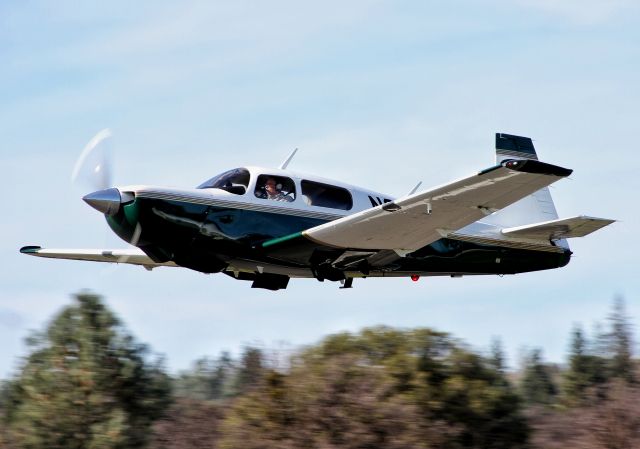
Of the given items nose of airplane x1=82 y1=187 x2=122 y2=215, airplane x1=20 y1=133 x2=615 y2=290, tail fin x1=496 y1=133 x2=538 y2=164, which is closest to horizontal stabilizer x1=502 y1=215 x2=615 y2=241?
airplane x1=20 y1=133 x2=615 y2=290

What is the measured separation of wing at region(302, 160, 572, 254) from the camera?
1252 centimetres

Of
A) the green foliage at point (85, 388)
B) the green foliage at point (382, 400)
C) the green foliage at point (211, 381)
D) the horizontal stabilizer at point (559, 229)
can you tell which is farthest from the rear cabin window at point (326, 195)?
the green foliage at point (211, 381)

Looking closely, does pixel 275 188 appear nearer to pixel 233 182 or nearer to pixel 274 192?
pixel 274 192

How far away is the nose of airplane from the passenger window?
2.04 m

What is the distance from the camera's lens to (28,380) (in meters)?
24.1

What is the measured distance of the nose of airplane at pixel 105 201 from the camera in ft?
47.4

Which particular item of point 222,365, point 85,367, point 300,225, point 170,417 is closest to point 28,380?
point 85,367

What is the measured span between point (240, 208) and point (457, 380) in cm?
838

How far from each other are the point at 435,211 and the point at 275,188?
251 centimetres

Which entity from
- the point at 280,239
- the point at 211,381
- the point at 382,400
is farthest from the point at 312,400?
the point at 211,381

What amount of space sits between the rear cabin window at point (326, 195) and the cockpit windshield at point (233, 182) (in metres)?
0.90

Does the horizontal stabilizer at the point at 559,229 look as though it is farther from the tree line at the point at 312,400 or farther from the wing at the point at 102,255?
the wing at the point at 102,255

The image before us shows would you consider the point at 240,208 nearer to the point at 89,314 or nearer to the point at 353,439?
the point at 353,439

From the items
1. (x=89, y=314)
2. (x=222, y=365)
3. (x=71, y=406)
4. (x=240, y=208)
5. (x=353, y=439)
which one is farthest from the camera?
(x=222, y=365)
